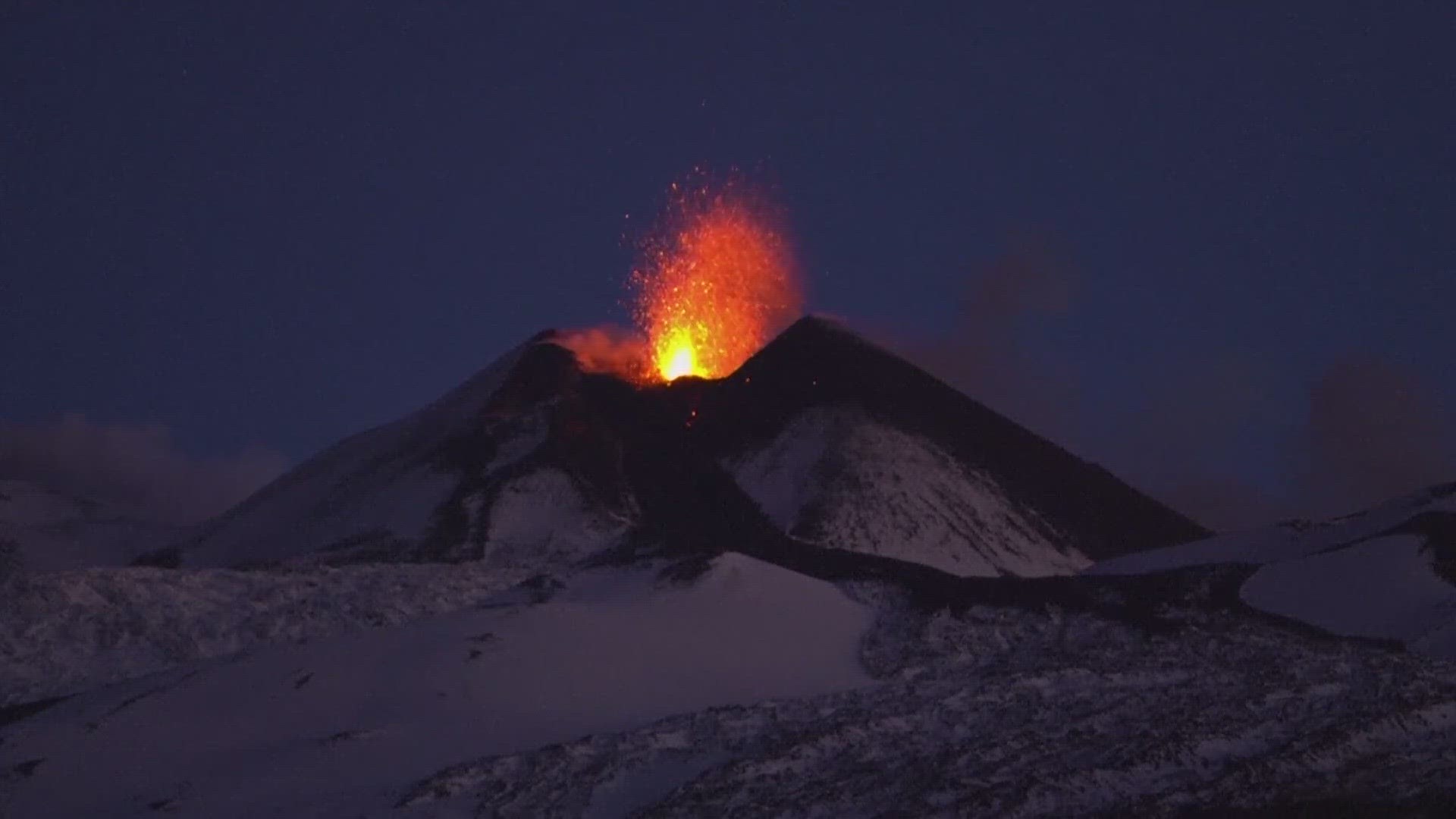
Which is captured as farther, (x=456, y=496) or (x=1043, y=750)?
(x=456, y=496)

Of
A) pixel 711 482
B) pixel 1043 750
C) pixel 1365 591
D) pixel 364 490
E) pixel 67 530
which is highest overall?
pixel 67 530

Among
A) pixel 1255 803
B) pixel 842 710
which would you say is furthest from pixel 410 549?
pixel 1255 803

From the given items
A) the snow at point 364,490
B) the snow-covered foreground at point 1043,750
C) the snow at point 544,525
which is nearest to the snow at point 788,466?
the snow at point 544,525

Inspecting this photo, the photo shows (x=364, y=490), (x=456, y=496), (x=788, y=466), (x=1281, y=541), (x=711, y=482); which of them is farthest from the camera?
(x=364, y=490)

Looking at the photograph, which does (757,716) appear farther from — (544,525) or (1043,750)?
(544,525)

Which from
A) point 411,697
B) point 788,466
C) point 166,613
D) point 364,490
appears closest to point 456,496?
point 364,490

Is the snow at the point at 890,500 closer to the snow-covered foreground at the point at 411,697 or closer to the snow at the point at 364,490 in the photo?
the snow at the point at 364,490

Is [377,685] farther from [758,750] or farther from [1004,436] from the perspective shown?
[1004,436]
